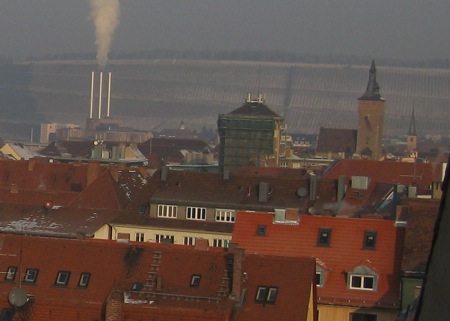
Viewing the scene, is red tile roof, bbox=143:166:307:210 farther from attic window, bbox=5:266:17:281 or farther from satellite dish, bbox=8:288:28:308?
satellite dish, bbox=8:288:28:308

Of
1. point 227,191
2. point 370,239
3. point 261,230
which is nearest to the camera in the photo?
point 370,239

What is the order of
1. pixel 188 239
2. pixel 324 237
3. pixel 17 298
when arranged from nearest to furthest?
pixel 17 298 → pixel 324 237 → pixel 188 239

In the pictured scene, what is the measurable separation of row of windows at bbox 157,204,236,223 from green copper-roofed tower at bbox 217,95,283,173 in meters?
38.7

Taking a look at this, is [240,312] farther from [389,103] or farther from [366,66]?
[366,66]

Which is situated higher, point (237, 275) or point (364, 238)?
point (237, 275)

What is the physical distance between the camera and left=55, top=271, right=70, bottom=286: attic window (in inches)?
577

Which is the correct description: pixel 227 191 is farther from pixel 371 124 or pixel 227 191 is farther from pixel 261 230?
pixel 371 124

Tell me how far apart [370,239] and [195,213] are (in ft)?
29.0

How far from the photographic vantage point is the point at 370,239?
18.3 meters

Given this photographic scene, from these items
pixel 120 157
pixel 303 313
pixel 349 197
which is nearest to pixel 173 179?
pixel 349 197

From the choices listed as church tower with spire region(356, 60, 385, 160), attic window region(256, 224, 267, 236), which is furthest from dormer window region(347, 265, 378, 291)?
church tower with spire region(356, 60, 385, 160)

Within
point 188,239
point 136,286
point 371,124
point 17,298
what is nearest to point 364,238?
point 136,286

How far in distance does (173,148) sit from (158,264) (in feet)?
227

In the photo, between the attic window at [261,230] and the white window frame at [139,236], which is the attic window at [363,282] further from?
the white window frame at [139,236]
